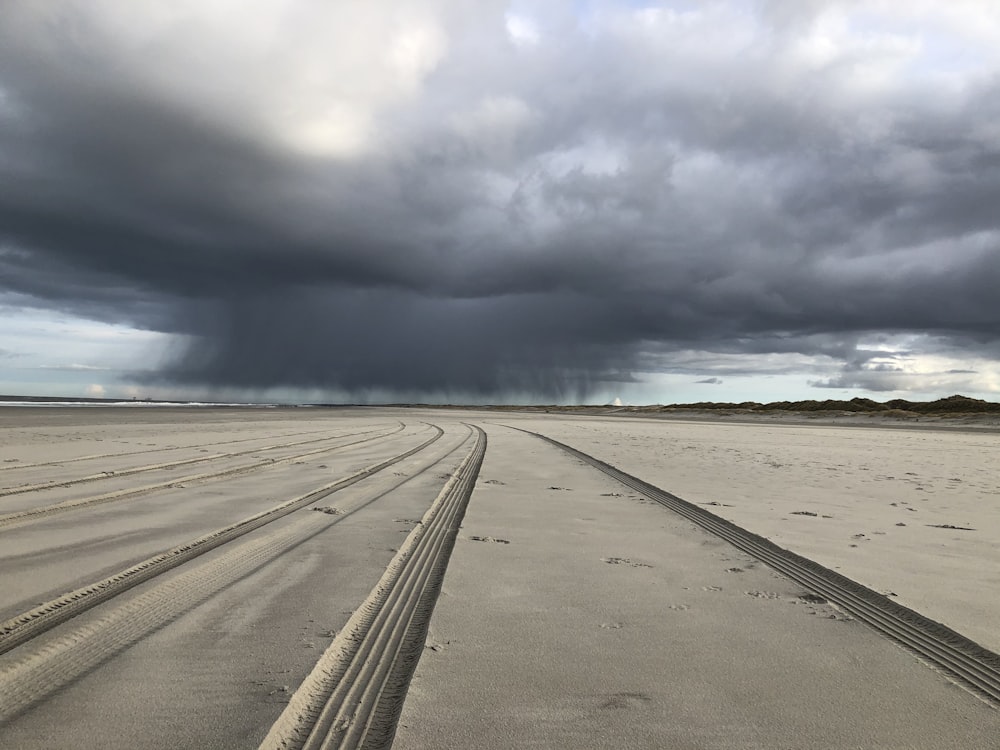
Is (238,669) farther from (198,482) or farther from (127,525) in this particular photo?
(198,482)

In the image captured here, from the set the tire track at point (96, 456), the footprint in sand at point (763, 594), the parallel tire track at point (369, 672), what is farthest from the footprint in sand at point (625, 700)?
the tire track at point (96, 456)

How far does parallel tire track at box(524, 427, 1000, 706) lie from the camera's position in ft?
10.3

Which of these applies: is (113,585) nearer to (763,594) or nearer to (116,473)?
(763,594)

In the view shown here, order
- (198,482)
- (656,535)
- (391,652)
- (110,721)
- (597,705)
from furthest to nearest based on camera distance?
(198,482) → (656,535) → (391,652) → (597,705) → (110,721)

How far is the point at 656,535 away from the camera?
6.35 metres

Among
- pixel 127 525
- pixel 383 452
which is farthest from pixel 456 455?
pixel 127 525

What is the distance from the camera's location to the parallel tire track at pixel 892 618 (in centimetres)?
315

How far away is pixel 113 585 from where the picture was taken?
414cm

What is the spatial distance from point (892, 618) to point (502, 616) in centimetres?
258

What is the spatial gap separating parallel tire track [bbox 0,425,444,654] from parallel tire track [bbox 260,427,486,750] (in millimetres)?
1647

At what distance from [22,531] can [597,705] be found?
573 centimetres

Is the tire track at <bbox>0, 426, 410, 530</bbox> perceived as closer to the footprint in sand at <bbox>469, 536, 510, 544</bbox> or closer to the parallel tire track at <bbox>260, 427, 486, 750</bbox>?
the parallel tire track at <bbox>260, 427, 486, 750</bbox>

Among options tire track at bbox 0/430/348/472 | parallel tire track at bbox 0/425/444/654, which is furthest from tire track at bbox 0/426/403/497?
parallel tire track at bbox 0/425/444/654

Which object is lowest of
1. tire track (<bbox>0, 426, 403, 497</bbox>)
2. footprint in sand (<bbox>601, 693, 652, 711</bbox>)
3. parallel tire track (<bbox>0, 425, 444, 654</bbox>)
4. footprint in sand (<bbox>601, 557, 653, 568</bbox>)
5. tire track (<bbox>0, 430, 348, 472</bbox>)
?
tire track (<bbox>0, 430, 348, 472</bbox>)
